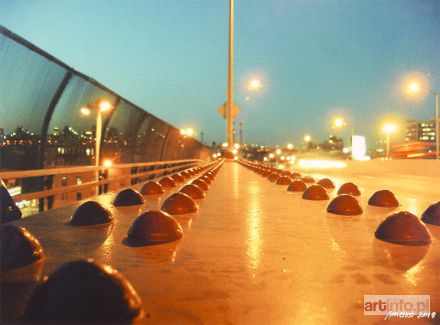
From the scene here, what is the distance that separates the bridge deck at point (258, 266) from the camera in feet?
5.74

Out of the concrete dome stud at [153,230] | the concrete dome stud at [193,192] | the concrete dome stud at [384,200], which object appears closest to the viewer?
the concrete dome stud at [153,230]

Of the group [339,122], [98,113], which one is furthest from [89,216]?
[339,122]

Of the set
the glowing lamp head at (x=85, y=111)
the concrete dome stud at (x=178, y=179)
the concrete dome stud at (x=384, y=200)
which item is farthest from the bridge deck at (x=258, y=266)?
the concrete dome stud at (x=178, y=179)

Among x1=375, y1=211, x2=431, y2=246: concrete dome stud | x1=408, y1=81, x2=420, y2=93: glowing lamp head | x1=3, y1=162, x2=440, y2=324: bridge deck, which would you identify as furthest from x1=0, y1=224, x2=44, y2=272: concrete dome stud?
x1=408, y1=81, x2=420, y2=93: glowing lamp head

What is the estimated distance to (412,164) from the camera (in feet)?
73.7

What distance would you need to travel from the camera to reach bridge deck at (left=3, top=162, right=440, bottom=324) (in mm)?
1748

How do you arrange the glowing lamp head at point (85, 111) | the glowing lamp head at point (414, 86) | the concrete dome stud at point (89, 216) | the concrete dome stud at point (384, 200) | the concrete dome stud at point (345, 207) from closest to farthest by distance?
the concrete dome stud at point (89, 216), the concrete dome stud at point (345, 207), the concrete dome stud at point (384, 200), the glowing lamp head at point (85, 111), the glowing lamp head at point (414, 86)

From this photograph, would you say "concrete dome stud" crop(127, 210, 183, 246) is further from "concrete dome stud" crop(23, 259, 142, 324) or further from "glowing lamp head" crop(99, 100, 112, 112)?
"glowing lamp head" crop(99, 100, 112, 112)

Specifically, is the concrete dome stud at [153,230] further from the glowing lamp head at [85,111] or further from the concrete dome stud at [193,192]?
the glowing lamp head at [85,111]

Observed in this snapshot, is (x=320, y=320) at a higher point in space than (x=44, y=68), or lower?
lower

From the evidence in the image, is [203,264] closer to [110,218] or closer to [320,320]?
[320,320]

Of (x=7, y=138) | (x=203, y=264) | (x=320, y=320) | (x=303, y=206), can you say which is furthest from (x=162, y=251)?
(x=7, y=138)

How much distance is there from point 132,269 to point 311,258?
111 cm

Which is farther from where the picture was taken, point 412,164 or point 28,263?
point 412,164
